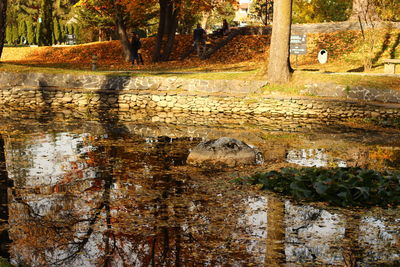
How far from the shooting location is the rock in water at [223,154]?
1173 centimetres

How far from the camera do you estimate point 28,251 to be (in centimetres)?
724

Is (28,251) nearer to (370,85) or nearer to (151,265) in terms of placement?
(151,265)

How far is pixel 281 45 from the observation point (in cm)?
2006

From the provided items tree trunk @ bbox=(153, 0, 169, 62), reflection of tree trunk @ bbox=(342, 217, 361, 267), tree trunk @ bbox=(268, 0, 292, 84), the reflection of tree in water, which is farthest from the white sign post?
reflection of tree trunk @ bbox=(342, 217, 361, 267)

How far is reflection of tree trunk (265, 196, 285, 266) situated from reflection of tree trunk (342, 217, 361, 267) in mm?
709

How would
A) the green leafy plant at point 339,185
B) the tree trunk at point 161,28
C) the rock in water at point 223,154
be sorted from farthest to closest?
the tree trunk at point 161,28
the rock in water at point 223,154
the green leafy plant at point 339,185

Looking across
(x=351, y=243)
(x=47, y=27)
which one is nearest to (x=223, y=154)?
(x=351, y=243)

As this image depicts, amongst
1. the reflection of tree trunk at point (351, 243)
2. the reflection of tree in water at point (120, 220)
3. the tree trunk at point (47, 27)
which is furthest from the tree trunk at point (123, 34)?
the reflection of tree trunk at point (351, 243)

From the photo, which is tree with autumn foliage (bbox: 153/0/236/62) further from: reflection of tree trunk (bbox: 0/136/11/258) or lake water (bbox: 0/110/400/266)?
reflection of tree trunk (bbox: 0/136/11/258)

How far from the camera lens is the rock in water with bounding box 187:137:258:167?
11727mm

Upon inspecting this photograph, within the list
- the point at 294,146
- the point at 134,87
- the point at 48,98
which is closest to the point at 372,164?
the point at 294,146

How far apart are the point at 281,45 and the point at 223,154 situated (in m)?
9.18

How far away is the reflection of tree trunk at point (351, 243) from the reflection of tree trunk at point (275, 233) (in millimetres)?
709

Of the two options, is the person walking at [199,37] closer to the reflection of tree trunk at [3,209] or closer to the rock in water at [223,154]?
the reflection of tree trunk at [3,209]
